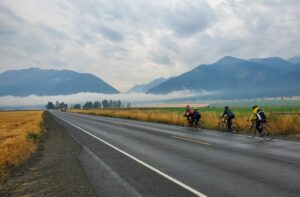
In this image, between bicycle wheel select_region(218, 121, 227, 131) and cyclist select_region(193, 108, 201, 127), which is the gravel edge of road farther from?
cyclist select_region(193, 108, 201, 127)

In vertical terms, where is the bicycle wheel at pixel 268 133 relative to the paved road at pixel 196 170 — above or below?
above

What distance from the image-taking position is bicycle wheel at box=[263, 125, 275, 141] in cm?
1706

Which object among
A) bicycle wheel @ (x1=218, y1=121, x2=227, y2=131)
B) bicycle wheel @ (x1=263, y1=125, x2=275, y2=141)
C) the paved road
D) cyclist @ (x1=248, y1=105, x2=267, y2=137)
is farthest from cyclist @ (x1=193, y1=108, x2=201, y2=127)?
the paved road

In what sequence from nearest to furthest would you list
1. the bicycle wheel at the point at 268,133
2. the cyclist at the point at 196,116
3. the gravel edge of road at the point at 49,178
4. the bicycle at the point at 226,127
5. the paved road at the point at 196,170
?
the paved road at the point at 196,170
the gravel edge of road at the point at 49,178
the bicycle wheel at the point at 268,133
the bicycle at the point at 226,127
the cyclist at the point at 196,116

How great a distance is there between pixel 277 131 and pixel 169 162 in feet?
37.9

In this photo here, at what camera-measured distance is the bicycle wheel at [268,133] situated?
17.1m

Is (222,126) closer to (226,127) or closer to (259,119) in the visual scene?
(226,127)

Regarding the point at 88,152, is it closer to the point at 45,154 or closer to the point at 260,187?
the point at 45,154

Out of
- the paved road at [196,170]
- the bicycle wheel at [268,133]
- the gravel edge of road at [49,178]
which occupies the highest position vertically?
the bicycle wheel at [268,133]

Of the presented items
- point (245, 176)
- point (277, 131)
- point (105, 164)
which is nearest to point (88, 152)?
A: point (105, 164)

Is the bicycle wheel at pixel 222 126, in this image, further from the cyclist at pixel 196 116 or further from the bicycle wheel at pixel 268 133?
the bicycle wheel at pixel 268 133

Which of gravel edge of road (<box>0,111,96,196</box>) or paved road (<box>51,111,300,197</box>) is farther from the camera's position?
gravel edge of road (<box>0,111,96,196</box>)

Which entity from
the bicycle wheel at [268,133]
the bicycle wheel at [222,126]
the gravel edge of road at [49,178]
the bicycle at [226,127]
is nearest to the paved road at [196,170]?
the gravel edge of road at [49,178]

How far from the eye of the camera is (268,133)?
1734cm
